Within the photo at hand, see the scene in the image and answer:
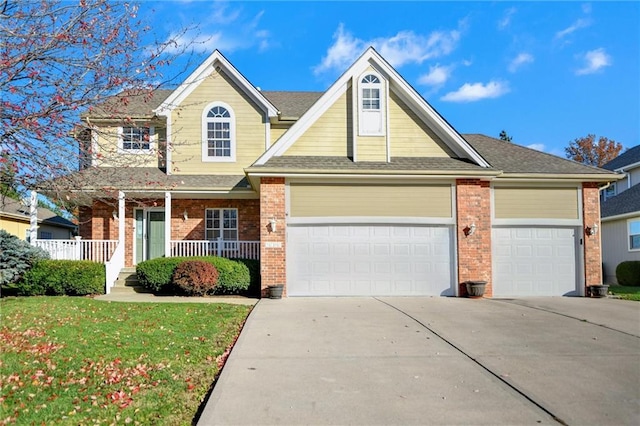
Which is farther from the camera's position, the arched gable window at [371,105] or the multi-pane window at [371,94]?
the multi-pane window at [371,94]

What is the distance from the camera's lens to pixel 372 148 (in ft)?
46.1

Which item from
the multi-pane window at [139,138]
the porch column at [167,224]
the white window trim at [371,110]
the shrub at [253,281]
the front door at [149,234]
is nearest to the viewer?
the multi-pane window at [139,138]

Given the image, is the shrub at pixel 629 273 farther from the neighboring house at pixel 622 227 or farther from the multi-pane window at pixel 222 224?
the multi-pane window at pixel 222 224

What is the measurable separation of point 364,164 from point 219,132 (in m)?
5.98

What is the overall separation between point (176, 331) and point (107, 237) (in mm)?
9550

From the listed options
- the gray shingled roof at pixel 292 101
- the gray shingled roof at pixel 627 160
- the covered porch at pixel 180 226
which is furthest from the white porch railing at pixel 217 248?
the gray shingled roof at pixel 627 160

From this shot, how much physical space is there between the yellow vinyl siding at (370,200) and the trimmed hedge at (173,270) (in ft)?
7.55

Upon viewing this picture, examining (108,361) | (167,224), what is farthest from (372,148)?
(108,361)

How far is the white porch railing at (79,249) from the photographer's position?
14461 mm

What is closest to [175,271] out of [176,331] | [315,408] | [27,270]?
[27,270]

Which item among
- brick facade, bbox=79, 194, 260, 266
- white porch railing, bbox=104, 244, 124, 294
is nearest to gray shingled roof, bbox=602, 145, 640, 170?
brick facade, bbox=79, 194, 260, 266

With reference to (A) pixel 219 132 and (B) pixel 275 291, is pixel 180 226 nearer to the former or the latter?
(A) pixel 219 132

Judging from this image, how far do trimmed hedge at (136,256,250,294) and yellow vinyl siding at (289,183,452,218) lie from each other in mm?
2301

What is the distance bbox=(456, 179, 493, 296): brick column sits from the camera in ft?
44.3
